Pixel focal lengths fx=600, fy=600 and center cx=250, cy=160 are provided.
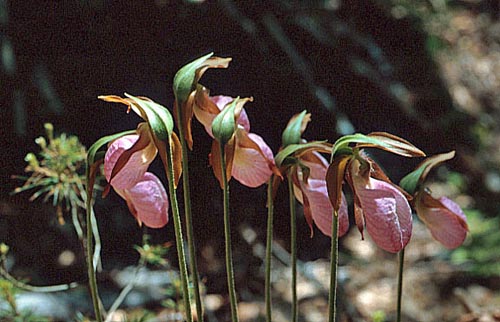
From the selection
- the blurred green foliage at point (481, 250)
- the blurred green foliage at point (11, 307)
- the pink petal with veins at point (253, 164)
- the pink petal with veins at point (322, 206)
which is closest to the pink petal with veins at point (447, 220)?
the pink petal with veins at point (322, 206)

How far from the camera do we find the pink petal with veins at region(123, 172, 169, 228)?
2.86 feet

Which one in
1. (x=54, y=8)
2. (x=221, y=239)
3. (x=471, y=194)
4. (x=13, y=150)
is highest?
(x=54, y=8)

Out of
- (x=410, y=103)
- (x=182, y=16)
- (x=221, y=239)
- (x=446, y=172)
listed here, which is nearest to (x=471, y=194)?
(x=446, y=172)

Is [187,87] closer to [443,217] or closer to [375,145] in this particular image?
[375,145]

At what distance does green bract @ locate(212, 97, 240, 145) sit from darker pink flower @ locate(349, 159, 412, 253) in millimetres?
170

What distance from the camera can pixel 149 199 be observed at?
0.87 metres

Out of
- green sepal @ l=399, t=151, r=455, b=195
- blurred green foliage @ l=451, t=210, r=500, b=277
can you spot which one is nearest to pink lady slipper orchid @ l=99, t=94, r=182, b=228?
green sepal @ l=399, t=151, r=455, b=195

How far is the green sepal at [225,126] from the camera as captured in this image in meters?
0.80

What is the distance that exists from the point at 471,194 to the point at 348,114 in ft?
2.18

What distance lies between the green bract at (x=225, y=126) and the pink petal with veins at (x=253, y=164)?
0.30 ft

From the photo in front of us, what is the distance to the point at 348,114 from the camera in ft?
7.26

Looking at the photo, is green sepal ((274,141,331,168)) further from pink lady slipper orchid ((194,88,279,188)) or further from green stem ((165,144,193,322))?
green stem ((165,144,193,322))

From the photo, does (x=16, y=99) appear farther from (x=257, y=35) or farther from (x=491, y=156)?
(x=491, y=156)

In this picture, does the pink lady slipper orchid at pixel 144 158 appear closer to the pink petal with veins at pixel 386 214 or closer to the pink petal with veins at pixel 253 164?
the pink petal with veins at pixel 253 164
